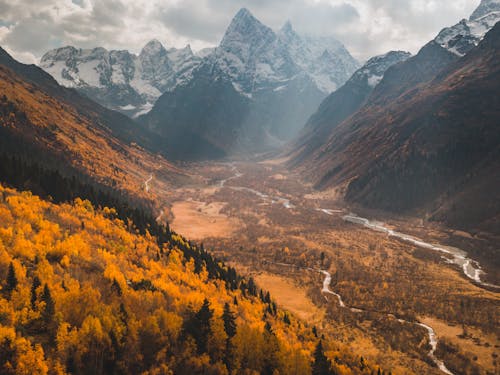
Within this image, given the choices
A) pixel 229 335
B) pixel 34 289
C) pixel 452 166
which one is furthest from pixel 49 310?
pixel 452 166

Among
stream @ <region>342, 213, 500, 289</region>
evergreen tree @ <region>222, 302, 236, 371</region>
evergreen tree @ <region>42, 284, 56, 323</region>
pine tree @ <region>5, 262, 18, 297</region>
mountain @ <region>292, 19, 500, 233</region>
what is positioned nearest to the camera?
evergreen tree @ <region>42, 284, 56, 323</region>

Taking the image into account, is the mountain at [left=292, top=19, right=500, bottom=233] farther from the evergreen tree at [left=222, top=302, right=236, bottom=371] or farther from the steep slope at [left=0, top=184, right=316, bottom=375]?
the evergreen tree at [left=222, top=302, right=236, bottom=371]

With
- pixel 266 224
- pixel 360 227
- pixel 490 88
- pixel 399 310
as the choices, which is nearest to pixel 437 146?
pixel 490 88

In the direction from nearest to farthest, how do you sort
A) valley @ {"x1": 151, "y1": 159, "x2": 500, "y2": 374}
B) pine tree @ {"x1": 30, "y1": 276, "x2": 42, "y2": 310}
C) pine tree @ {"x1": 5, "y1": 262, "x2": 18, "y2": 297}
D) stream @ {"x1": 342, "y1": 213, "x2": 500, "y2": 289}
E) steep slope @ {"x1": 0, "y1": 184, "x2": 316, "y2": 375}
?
steep slope @ {"x1": 0, "y1": 184, "x2": 316, "y2": 375} → pine tree @ {"x1": 30, "y1": 276, "x2": 42, "y2": 310} → pine tree @ {"x1": 5, "y1": 262, "x2": 18, "y2": 297} → valley @ {"x1": 151, "y1": 159, "x2": 500, "y2": 374} → stream @ {"x1": 342, "y1": 213, "x2": 500, "y2": 289}

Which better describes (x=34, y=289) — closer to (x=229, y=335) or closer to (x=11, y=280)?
(x=11, y=280)

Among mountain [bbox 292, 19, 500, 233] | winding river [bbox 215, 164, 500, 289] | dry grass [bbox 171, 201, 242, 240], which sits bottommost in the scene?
dry grass [bbox 171, 201, 242, 240]

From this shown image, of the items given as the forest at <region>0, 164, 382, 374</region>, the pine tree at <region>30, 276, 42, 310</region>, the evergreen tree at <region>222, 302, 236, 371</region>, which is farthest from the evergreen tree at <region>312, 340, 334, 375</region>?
the pine tree at <region>30, 276, 42, 310</region>

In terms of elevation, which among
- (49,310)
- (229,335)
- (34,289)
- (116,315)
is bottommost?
(229,335)

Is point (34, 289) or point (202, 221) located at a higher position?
point (34, 289)

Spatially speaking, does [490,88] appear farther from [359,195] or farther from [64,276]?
[64,276]
